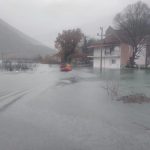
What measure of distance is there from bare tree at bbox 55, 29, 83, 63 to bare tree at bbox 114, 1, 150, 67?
2282cm

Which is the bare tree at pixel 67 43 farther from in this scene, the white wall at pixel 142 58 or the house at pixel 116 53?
the white wall at pixel 142 58

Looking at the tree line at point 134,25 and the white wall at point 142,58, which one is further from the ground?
the tree line at point 134,25

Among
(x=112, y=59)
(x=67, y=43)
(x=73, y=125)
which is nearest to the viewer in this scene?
(x=73, y=125)

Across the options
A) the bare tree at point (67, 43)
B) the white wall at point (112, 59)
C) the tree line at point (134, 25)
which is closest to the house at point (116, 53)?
the white wall at point (112, 59)

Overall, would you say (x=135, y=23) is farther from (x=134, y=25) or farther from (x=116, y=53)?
(x=116, y=53)

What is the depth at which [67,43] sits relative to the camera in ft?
227

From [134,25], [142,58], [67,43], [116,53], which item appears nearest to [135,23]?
[134,25]

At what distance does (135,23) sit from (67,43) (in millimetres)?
26777

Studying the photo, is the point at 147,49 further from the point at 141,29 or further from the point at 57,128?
the point at 57,128

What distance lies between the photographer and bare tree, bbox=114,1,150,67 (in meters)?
46.9

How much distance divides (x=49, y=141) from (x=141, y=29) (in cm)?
4520

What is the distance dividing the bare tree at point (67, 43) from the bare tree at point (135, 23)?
2282 centimetres

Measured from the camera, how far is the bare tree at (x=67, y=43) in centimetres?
6925

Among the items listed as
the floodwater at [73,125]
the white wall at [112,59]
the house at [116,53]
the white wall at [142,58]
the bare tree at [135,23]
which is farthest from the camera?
the white wall at [142,58]
